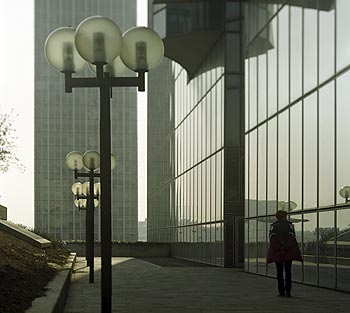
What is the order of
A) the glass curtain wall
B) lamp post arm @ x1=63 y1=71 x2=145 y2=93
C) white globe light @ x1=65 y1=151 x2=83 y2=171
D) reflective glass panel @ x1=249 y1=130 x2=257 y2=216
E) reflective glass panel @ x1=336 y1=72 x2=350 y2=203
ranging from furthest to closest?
the glass curtain wall → reflective glass panel @ x1=249 y1=130 x2=257 y2=216 → white globe light @ x1=65 y1=151 x2=83 y2=171 → reflective glass panel @ x1=336 y1=72 x2=350 y2=203 → lamp post arm @ x1=63 y1=71 x2=145 y2=93

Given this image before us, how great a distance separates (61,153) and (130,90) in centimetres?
1915

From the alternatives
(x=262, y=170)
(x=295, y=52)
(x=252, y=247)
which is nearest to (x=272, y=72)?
(x=295, y=52)

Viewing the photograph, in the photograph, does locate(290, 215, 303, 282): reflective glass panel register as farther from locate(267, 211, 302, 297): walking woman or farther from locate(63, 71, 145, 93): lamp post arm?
locate(63, 71, 145, 93): lamp post arm

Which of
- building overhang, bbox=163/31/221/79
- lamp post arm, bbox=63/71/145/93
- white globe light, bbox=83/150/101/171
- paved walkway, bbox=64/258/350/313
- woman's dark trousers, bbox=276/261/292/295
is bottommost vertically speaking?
paved walkway, bbox=64/258/350/313

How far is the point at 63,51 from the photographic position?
9.84 metres

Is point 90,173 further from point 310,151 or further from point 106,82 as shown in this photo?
point 106,82

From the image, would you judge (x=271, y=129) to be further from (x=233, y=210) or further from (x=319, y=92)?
(x=233, y=210)

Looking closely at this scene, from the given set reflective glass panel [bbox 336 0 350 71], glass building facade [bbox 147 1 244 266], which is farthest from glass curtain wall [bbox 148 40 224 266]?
reflective glass panel [bbox 336 0 350 71]

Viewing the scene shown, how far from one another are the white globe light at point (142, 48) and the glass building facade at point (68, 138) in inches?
5343

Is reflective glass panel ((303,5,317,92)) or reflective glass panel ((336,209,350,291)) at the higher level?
reflective glass panel ((303,5,317,92))

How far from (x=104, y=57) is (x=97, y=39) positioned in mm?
218

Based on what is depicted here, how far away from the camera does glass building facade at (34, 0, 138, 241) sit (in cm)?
15000

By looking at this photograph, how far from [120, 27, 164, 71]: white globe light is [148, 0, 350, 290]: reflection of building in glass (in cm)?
775

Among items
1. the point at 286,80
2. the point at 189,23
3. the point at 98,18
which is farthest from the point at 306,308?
the point at 189,23
